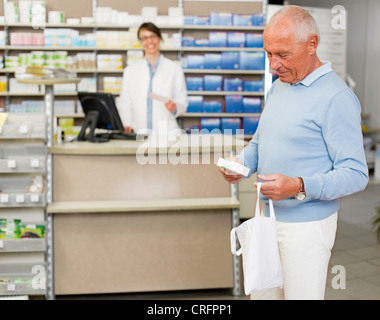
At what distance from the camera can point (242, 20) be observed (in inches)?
277

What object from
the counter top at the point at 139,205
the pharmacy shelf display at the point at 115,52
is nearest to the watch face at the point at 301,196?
the counter top at the point at 139,205

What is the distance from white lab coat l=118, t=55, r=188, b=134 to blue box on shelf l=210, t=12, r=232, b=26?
2.84 metres

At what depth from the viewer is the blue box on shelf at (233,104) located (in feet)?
23.4

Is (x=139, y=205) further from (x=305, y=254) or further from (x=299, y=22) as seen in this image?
(x=299, y=22)

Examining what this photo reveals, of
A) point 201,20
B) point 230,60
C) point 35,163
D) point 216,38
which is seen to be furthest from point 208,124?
point 35,163

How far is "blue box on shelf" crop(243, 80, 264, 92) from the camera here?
7.18 m

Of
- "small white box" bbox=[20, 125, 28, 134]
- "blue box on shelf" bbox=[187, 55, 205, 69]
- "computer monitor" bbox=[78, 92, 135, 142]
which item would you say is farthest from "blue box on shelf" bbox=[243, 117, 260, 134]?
"small white box" bbox=[20, 125, 28, 134]

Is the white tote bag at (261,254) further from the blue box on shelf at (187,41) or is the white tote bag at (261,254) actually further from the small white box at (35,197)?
the blue box on shelf at (187,41)

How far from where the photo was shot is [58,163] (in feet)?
10.5

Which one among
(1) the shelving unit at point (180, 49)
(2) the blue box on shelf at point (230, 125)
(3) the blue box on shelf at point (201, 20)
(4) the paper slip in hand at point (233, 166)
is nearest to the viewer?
(4) the paper slip in hand at point (233, 166)

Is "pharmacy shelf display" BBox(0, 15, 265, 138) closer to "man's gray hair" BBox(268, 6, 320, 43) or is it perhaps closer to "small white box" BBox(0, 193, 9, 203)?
"small white box" BBox(0, 193, 9, 203)

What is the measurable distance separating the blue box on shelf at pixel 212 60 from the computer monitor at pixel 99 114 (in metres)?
3.64

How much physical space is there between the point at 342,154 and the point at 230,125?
560 cm
